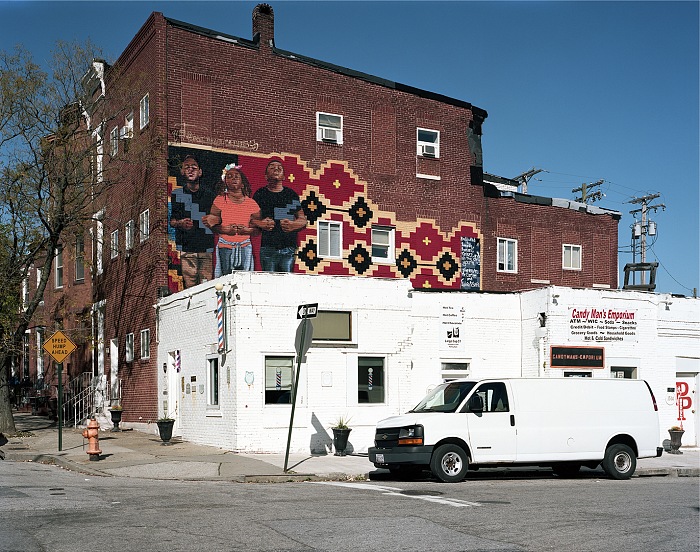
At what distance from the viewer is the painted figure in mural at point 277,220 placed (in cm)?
2898

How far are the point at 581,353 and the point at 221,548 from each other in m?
18.7

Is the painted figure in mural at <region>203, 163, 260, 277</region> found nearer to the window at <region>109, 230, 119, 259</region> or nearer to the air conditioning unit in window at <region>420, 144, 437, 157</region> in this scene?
the window at <region>109, 230, 119, 259</region>

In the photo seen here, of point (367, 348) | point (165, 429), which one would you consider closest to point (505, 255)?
point (367, 348)

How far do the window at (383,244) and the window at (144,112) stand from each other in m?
8.59

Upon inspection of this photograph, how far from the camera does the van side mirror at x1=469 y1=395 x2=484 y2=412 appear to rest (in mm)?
17266

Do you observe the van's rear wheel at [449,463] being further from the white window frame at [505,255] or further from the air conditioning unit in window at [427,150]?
the air conditioning unit in window at [427,150]

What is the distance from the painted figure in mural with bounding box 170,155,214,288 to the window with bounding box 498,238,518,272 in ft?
39.0

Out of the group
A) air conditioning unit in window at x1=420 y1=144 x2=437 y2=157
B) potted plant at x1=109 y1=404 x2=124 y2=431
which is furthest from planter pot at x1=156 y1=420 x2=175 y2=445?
air conditioning unit in window at x1=420 y1=144 x2=437 y2=157

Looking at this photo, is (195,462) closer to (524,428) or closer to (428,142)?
(524,428)

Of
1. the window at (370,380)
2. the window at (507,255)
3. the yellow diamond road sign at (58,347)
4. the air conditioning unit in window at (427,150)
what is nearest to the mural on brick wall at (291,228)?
the window at (507,255)

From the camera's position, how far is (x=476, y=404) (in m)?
17.3

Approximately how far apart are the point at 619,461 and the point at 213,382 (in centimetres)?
1058

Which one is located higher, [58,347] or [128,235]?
[128,235]

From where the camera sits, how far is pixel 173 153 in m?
27.7
